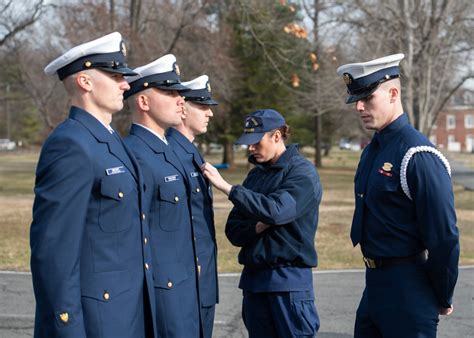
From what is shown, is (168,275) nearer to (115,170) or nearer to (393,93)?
(115,170)

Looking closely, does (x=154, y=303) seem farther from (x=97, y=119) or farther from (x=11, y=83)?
(x=11, y=83)

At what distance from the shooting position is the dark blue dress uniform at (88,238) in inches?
123

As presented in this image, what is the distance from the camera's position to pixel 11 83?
32.4 metres

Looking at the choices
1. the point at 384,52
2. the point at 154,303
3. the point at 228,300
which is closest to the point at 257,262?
the point at 154,303

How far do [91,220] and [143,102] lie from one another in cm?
120

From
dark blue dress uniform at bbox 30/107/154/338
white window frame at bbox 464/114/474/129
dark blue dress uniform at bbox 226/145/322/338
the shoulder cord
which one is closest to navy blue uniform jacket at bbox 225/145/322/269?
dark blue dress uniform at bbox 226/145/322/338

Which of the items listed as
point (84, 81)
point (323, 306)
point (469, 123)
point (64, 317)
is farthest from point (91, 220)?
point (469, 123)

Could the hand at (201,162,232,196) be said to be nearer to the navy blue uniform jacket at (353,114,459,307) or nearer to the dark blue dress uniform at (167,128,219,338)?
the dark blue dress uniform at (167,128,219,338)

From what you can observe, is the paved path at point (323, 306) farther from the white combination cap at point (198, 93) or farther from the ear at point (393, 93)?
the ear at point (393, 93)

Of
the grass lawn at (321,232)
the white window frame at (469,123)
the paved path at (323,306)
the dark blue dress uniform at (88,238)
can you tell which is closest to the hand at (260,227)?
the dark blue dress uniform at (88,238)

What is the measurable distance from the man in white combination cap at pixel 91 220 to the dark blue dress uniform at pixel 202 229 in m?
0.74

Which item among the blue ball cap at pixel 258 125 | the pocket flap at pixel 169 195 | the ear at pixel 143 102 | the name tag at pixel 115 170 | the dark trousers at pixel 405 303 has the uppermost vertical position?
the ear at pixel 143 102

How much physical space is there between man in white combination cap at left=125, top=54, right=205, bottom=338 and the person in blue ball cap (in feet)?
1.08

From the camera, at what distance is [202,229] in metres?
4.37
